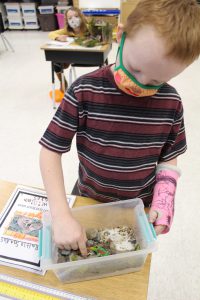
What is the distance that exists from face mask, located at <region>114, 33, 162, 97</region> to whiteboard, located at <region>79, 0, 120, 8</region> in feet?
14.3

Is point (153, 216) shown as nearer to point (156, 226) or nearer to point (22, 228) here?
point (156, 226)

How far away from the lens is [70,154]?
6.92 feet

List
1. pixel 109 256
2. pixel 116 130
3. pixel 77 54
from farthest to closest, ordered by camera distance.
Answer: pixel 77 54
pixel 116 130
pixel 109 256

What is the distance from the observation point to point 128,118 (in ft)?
2.11

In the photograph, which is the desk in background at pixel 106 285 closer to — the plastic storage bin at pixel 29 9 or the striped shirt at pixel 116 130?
the striped shirt at pixel 116 130

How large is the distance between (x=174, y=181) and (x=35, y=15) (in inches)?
205

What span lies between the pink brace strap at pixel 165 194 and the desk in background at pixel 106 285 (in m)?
0.12

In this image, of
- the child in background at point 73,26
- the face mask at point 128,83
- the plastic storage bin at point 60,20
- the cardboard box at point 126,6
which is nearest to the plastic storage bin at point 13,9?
the plastic storage bin at point 60,20

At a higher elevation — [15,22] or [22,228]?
[15,22]

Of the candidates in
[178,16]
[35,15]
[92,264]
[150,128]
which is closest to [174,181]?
[150,128]

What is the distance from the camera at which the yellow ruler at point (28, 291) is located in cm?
57

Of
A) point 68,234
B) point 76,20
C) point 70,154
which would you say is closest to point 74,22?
point 76,20

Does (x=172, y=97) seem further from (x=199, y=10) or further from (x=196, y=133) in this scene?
(x=196, y=133)

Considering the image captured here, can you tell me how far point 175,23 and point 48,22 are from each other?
5.08 metres
